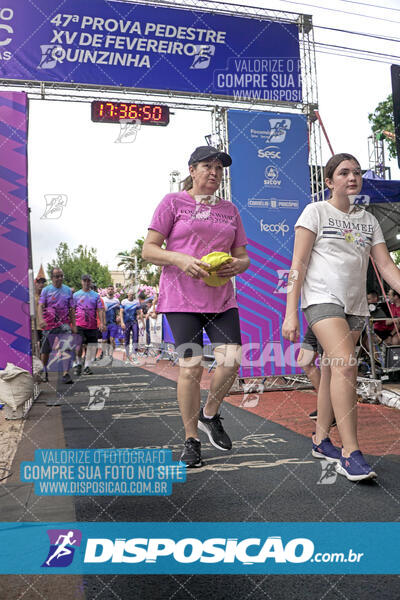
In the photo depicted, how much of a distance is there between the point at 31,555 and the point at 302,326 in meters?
6.05

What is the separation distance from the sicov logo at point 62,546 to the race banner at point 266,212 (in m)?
5.46

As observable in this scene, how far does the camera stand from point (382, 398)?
6.71 metres

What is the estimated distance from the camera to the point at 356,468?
9.75 ft

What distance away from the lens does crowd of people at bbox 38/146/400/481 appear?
3.14 m

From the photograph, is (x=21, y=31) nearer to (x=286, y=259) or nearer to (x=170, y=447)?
(x=286, y=259)

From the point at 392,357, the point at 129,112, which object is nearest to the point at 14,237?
the point at 129,112

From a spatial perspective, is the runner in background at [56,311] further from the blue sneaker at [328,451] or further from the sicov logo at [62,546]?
the sicov logo at [62,546]

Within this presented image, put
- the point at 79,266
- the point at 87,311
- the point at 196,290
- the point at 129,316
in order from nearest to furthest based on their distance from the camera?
1. the point at 196,290
2. the point at 87,311
3. the point at 129,316
4. the point at 79,266

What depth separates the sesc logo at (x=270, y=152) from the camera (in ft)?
25.5

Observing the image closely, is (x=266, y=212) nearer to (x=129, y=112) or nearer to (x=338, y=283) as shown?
Answer: (x=129, y=112)

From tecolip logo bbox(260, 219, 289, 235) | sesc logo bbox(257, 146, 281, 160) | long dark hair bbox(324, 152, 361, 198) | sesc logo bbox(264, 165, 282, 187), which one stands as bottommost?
long dark hair bbox(324, 152, 361, 198)

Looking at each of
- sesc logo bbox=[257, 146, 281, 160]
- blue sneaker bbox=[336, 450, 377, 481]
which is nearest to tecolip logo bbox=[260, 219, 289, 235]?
sesc logo bbox=[257, 146, 281, 160]

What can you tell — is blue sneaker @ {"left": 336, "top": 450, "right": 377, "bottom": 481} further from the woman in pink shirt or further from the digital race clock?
the digital race clock

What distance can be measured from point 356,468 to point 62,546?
1.55 m
